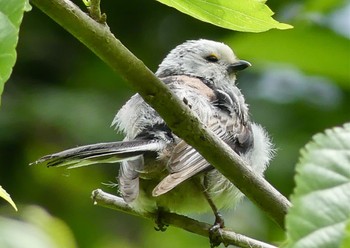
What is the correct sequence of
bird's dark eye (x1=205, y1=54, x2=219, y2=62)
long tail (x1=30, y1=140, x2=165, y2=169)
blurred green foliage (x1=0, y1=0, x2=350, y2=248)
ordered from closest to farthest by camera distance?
long tail (x1=30, y1=140, x2=165, y2=169)
bird's dark eye (x1=205, y1=54, x2=219, y2=62)
blurred green foliage (x1=0, y1=0, x2=350, y2=248)

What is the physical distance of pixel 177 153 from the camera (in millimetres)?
3938

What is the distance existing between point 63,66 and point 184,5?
6.33 meters

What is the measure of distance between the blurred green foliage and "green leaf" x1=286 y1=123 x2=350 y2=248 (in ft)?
13.8

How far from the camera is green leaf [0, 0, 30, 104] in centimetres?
125

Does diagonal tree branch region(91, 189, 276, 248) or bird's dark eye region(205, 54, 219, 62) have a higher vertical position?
bird's dark eye region(205, 54, 219, 62)

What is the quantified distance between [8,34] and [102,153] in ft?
6.66

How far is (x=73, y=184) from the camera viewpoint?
677 cm

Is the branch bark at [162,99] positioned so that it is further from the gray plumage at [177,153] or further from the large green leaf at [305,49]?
the large green leaf at [305,49]

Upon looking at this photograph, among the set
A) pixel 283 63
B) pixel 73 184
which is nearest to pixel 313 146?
pixel 283 63

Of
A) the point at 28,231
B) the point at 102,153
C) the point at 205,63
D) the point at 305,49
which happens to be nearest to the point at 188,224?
the point at 102,153

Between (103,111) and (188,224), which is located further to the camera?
(103,111)

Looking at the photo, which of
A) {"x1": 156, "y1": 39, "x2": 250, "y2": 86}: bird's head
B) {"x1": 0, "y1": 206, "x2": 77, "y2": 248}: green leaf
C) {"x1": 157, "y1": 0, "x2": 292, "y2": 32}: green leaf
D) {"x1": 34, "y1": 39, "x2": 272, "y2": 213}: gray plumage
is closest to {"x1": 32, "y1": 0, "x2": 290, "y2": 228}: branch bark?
{"x1": 157, "y1": 0, "x2": 292, "y2": 32}: green leaf

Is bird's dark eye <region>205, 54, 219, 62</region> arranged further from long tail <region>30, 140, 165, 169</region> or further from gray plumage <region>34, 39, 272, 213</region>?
long tail <region>30, 140, 165, 169</region>

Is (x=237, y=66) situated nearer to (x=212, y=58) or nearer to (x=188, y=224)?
(x=212, y=58)
